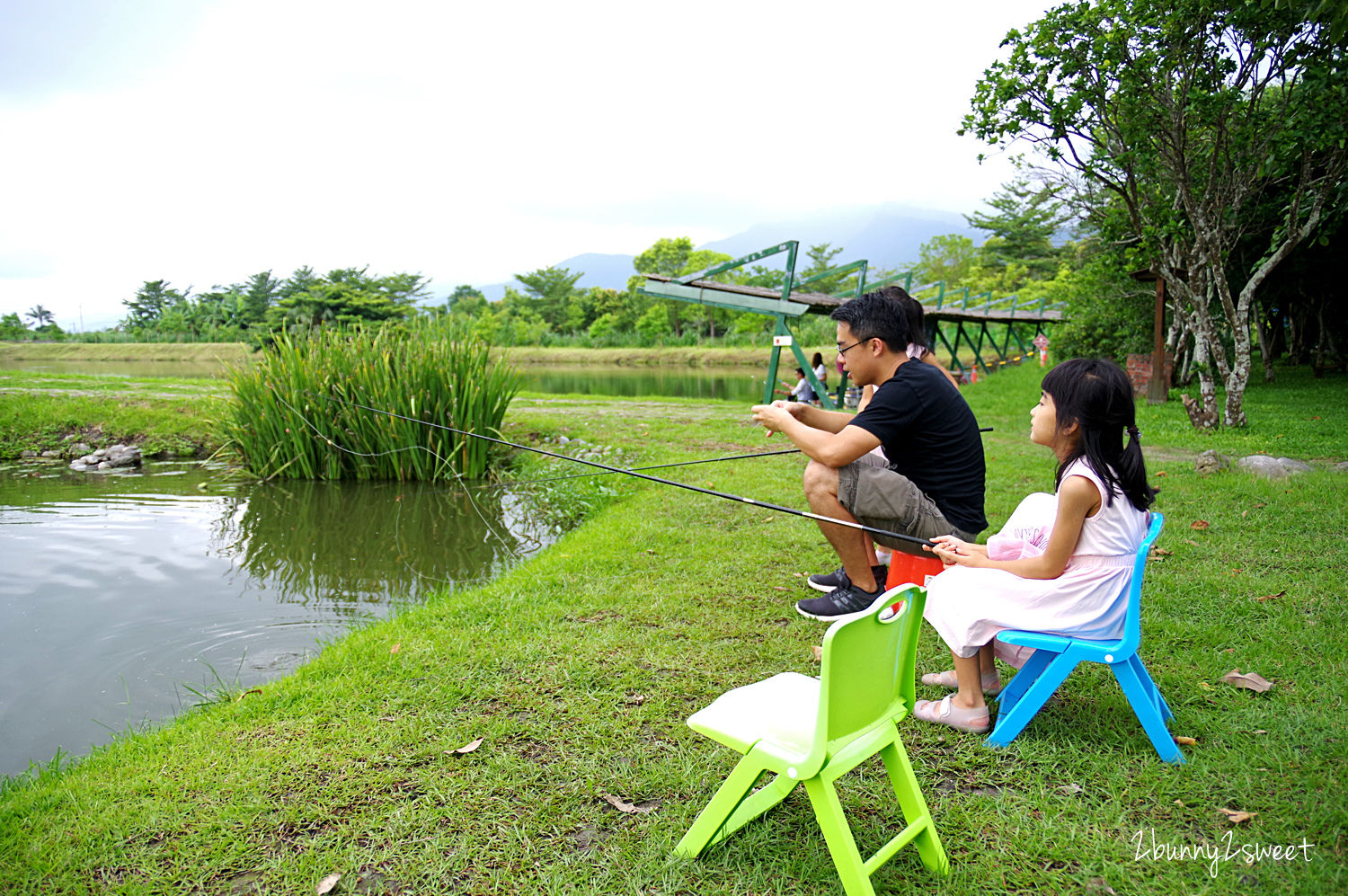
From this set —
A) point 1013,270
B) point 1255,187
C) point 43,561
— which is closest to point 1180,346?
point 1255,187

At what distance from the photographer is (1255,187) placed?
395 inches

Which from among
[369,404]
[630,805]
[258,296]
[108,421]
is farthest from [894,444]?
[258,296]

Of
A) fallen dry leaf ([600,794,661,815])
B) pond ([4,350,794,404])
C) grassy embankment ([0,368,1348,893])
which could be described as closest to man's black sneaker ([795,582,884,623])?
grassy embankment ([0,368,1348,893])

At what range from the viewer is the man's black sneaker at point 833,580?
Result: 156 inches

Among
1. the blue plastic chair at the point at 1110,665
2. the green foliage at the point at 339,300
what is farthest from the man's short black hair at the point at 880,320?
the green foliage at the point at 339,300

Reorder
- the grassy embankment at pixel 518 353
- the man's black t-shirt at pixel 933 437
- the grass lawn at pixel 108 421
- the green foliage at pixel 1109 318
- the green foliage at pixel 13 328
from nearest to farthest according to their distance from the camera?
the man's black t-shirt at pixel 933 437 → the grass lawn at pixel 108 421 → the green foliage at pixel 1109 318 → the grassy embankment at pixel 518 353 → the green foliage at pixel 13 328

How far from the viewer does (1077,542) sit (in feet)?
8.25

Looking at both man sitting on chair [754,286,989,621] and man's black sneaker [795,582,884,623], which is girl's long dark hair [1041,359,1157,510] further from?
man's black sneaker [795,582,884,623]

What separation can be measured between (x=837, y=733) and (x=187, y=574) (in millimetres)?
5294

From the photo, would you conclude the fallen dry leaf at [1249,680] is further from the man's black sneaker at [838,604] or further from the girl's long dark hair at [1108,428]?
the man's black sneaker at [838,604]

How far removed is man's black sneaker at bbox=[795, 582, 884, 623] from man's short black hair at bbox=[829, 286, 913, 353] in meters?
1.19

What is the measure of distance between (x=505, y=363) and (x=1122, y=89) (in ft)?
23.7

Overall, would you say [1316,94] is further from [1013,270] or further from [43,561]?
[1013,270]

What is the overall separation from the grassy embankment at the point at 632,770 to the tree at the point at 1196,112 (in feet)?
19.8
